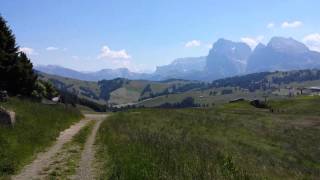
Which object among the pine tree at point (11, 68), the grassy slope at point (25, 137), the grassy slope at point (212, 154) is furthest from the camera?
the pine tree at point (11, 68)

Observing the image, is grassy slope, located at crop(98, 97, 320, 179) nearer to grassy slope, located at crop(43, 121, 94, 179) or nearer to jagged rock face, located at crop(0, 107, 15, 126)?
grassy slope, located at crop(43, 121, 94, 179)

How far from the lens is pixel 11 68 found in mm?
60219

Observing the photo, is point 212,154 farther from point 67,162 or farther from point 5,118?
point 5,118

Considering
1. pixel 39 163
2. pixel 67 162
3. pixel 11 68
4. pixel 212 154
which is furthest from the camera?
pixel 11 68

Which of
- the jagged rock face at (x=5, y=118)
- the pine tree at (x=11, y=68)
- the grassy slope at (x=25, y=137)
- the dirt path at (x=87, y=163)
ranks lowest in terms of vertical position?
the dirt path at (x=87, y=163)

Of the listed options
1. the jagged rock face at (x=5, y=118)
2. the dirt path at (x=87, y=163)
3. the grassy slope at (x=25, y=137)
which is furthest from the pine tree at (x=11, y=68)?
the dirt path at (x=87, y=163)

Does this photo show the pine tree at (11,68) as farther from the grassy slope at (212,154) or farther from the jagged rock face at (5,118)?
the jagged rock face at (5,118)

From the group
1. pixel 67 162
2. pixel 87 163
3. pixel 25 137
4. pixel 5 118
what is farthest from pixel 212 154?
pixel 5 118

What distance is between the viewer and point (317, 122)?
7400 centimetres

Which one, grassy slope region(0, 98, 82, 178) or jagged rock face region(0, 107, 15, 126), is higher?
jagged rock face region(0, 107, 15, 126)

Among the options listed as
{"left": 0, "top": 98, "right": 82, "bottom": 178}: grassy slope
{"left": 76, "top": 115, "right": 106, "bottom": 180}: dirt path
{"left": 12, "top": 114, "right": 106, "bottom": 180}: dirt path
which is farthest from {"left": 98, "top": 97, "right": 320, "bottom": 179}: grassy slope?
{"left": 0, "top": 98, "right": 82, "bottom": 178}: grassy slope

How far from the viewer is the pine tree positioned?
59875 mm

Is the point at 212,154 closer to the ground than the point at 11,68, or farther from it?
closer to the ground

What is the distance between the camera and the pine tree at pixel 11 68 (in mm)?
59875
